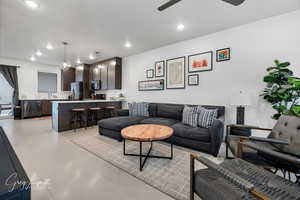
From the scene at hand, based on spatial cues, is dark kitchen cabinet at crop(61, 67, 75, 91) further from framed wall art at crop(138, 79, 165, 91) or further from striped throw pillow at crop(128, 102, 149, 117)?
striped throw pillow at crop(128, 102, 149, 117)

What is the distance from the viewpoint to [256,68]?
293cm

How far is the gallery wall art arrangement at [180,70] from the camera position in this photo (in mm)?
3533

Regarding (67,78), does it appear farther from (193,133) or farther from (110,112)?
(193,133)

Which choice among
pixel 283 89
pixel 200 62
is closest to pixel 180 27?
pixel 200 62

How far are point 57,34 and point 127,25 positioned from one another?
6.53ft

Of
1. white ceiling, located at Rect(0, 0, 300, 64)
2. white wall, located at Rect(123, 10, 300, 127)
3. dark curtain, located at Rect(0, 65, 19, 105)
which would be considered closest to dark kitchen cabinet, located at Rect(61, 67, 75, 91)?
dark curtain, located at Rect(0, 65, 19, 105)

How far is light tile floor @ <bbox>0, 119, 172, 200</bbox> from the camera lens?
1603 mm

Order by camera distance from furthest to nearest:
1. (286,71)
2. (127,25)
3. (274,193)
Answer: (127,25) → (286,71) → (274,193)

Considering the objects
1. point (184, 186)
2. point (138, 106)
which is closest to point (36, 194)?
point (184, 186)

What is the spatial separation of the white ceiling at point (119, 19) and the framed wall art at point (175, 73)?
0.61 meters

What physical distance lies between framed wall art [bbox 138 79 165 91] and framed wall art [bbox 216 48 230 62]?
68.8 inches

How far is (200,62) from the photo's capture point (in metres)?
3.71

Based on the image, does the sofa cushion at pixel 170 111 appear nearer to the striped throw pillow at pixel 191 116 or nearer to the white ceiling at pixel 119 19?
the striped throw pillow at pixel 191 116

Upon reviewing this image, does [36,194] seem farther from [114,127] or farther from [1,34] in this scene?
[1,34]
